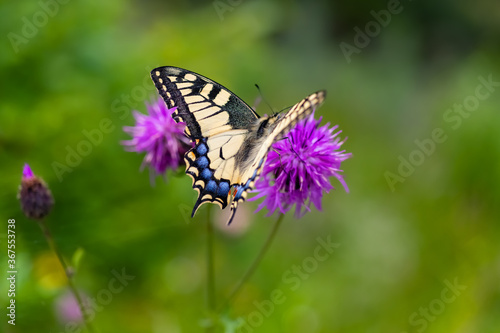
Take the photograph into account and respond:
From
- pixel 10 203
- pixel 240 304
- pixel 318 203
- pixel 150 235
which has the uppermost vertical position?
pixel 10 203

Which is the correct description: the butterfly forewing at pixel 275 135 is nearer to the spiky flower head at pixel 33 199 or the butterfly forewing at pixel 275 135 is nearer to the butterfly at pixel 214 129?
the butterfly at pixel 214 129

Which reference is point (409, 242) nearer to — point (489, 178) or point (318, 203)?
point (489, 178)

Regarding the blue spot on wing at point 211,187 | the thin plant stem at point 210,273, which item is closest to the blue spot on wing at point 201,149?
the blue spot on wing at point 211,187

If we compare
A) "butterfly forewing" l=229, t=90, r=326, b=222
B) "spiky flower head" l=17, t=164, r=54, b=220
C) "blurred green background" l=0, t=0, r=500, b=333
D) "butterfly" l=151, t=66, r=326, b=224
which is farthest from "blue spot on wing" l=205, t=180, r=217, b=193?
"spiky flower head" l=17, t=164, r=54, b=220

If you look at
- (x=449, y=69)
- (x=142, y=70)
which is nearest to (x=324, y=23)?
(x=449, y=69)

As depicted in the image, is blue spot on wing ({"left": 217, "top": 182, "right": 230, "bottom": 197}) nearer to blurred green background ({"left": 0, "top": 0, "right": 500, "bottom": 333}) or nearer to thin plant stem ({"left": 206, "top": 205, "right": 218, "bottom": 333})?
thin plant stem ({"left": 206, "top": 205, "right": 218, "bottom": 333})

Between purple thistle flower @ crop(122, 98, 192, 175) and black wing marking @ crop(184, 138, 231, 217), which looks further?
purple thistle flower @ crop(122, 98, 192, 175)

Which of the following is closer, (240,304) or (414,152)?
(240,304)
